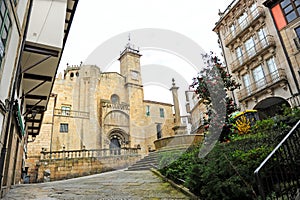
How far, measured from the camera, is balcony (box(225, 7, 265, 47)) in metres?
16.2

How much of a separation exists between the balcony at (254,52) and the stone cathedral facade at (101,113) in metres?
13.9

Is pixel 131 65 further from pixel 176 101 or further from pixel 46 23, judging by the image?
pixel 46 23

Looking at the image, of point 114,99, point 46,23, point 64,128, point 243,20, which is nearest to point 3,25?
point 46,23

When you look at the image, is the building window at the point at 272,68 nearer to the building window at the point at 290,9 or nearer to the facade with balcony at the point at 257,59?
the facade with balcony at the point at 257,59

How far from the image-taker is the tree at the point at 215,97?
942cm

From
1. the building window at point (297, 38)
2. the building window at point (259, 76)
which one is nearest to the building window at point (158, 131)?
the building window at point (259, 76)

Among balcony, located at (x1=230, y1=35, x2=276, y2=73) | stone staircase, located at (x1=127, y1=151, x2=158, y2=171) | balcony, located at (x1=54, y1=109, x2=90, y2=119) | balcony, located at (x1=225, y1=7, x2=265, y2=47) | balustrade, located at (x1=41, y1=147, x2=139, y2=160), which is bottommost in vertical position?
stone staircase, located at (x1=127, y1=151, x2=158, y2=171)

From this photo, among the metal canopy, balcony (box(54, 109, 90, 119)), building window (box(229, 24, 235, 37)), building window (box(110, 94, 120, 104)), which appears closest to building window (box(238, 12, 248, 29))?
building window (box(229, 24, 235, 37))

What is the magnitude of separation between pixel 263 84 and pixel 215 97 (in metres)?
7.94

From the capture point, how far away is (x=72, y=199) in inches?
193

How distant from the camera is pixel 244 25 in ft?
58.0

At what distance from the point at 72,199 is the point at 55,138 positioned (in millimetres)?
16836

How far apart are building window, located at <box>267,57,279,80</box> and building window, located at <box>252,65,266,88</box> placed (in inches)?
25.9

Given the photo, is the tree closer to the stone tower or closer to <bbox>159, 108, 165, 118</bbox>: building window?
the stone tower
